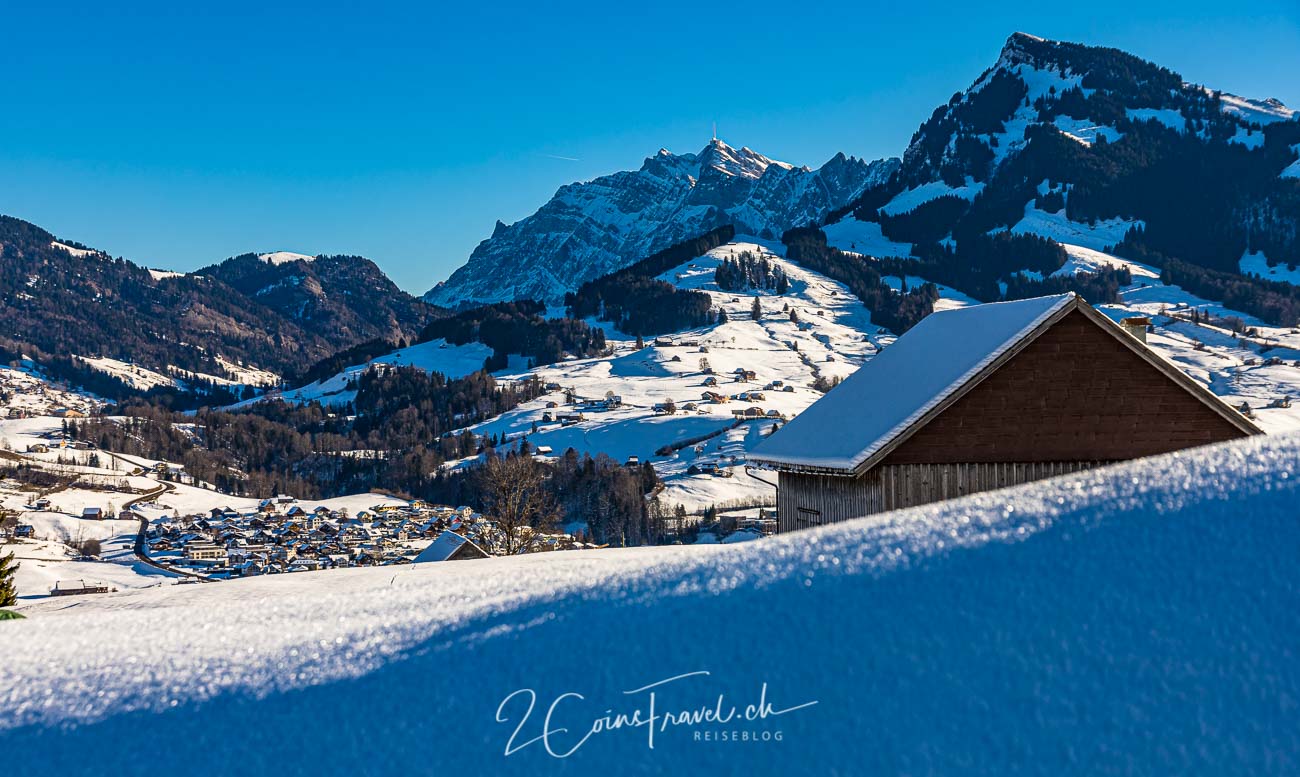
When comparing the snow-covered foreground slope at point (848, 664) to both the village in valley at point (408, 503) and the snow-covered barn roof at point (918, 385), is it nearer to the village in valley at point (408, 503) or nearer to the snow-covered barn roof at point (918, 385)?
the snow-covered barn roof at point (918, 385)

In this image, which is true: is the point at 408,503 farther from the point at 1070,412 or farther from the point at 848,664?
the point at 848,664

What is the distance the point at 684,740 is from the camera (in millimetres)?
2719

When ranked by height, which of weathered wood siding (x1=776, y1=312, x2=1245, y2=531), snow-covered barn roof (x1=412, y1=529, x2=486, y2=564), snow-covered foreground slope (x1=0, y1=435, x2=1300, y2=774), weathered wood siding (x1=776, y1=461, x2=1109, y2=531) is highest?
weathered wood siding (x1=776, y1=312, x2=1245, y2=531)

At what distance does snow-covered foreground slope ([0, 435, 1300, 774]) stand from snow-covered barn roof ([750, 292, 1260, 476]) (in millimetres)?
13696

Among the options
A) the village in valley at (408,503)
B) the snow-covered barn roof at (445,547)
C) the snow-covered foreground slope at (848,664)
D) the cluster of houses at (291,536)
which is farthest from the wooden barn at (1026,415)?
the cluster of houses at (291,536)

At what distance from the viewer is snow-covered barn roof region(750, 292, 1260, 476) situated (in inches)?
651

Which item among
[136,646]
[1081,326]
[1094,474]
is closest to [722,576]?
[1094,474]

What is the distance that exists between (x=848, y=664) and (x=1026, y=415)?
15.6 m

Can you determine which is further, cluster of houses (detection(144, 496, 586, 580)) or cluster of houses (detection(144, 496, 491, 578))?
cluster of houses (detection(144, 496, 491, 578))

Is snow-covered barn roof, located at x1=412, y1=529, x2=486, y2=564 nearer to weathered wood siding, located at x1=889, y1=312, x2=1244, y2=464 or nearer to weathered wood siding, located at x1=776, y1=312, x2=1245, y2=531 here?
weathered wood siding, located at x1=776, y1=312, x2=1245, y2=531

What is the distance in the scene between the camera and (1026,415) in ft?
55.9

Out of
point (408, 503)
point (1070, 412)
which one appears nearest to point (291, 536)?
point (408, 503)

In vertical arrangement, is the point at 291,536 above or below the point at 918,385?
below

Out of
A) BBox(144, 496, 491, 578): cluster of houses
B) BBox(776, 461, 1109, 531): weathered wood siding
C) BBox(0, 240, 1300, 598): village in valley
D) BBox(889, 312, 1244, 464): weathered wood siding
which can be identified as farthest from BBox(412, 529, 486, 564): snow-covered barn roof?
BBox(144, 496, 491, 578): cluster of houses
